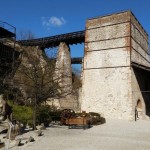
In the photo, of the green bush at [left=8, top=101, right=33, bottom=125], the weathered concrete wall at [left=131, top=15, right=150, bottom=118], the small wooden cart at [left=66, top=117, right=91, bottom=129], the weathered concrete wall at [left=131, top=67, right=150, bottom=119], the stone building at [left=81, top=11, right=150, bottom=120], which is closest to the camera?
the green bush at [left=8, top=101, right=33, bottom=125]

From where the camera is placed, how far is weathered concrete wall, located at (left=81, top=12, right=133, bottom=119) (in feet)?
68.4

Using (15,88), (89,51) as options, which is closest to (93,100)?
(89,51)

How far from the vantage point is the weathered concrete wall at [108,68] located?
20.8m

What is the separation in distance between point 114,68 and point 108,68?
53 cm

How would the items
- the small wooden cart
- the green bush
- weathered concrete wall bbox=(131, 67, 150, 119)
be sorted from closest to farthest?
the green bush
the small wooden cart
weathered concrete wall bbox=(131, 67, 150, 119)

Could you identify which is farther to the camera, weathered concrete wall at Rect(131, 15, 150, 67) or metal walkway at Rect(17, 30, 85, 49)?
metal walkway at Rect(17, 30, 85, 49)

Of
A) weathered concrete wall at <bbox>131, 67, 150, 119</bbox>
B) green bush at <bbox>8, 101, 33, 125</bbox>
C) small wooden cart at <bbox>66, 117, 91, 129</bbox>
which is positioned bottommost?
small wooden cart at <bbox>66, 117, 91, 129</bbox>

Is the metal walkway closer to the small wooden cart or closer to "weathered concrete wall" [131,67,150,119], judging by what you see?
"weathered concrete wall" [131,67,150,119]

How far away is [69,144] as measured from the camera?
9.29 metres

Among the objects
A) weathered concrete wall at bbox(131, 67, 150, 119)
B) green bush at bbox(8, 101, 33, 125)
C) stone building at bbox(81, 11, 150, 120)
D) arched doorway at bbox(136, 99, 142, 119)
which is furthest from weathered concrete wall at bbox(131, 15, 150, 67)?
green bush at bbox(8, 101, 33, 125)

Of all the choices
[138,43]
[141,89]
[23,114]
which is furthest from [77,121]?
[138,43]

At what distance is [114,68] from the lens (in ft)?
70.5

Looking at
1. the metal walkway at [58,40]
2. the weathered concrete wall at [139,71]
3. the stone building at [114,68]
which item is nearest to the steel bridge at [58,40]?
the metal walkway at [58,40]

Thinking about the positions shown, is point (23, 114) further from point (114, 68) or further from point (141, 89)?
point (141, 89)
